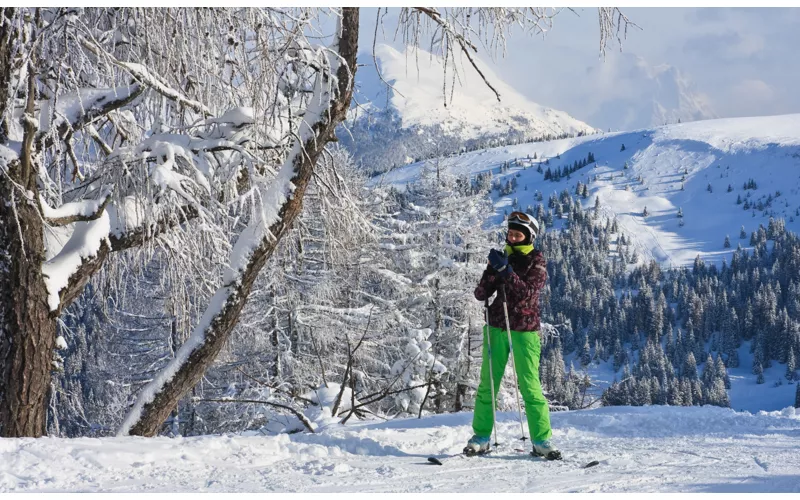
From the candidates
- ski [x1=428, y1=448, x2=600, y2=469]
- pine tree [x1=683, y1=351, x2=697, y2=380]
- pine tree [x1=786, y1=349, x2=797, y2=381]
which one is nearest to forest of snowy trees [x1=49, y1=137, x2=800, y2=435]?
ski [x1=428, y1=448, x2=600, y2=469]

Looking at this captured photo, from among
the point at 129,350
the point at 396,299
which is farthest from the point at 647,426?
the point at 129,350

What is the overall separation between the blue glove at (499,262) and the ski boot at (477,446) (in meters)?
1.16

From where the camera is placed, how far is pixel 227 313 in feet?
15.5

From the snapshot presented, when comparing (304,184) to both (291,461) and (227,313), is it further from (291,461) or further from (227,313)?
(291,461)

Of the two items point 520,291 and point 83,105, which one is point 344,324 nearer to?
point 520,291

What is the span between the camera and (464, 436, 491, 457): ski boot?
14.9ft

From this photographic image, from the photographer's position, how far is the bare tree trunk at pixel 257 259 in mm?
4609

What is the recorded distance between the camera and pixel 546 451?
443 cm

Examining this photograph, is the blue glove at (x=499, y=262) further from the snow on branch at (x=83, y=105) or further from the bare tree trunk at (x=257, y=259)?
the snow on branch at (x=83, y=105)

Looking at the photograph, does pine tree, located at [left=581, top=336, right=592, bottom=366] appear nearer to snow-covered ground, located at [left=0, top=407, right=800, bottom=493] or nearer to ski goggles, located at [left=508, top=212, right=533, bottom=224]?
snow-covered ground, located at [left=0, top=407, right=800, bottom=493]

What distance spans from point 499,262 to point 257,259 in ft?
5.52

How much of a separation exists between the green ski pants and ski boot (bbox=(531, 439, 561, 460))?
0.03m

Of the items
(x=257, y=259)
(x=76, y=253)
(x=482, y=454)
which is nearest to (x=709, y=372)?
(x=482, y=454)

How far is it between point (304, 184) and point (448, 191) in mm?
16679
